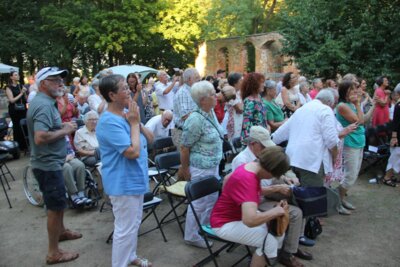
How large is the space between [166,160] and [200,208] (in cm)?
120

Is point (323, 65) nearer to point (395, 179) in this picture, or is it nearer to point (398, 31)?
point (398, 31)

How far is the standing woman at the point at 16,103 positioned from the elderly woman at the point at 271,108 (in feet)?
19.5

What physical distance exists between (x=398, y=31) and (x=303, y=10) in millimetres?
3265

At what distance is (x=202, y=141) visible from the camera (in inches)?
143

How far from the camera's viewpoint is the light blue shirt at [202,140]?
3570 mm

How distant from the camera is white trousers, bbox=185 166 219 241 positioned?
373 cm

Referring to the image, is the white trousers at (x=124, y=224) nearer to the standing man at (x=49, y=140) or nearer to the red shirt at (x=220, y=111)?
the standing man at (x=49, y=140)

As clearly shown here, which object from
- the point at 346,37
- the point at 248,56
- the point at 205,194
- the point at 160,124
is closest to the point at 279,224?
the point at 205,194

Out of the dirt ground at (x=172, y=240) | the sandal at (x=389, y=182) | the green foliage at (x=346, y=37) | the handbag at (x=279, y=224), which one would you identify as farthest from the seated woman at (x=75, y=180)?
the green foliage at (x=346, y=37)

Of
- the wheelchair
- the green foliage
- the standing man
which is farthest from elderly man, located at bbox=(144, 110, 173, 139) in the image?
the green foliage

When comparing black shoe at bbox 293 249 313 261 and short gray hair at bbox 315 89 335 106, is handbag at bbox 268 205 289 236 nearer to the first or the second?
black shoe at bbox 293 249 313 261

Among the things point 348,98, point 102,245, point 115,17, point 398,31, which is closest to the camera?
point 102,245

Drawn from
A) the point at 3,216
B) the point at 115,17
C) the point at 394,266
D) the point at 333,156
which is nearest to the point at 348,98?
the point at 333,156

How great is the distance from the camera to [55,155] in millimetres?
3371
